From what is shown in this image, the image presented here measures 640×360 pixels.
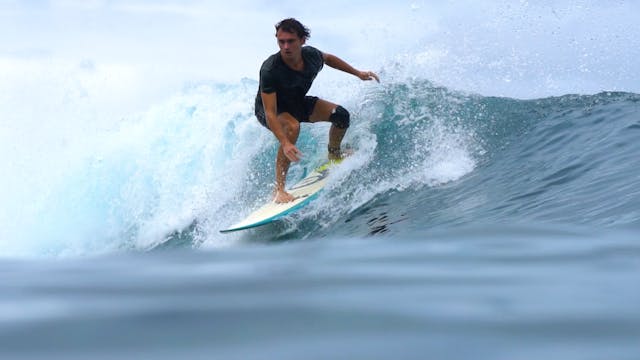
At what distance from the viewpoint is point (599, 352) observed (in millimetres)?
1463

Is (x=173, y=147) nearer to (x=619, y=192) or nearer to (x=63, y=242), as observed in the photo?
(x=63, y=242)

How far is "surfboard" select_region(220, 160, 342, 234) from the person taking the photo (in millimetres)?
7896

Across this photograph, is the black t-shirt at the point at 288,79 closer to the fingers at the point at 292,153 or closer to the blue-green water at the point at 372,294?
the fingers at the point at 292,153

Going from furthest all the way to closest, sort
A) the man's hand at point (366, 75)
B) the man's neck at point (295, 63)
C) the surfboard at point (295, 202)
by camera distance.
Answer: the man's hand at point (366, 75) < the surfboard at point (295, 202) < the man's neck at point (295, 63)

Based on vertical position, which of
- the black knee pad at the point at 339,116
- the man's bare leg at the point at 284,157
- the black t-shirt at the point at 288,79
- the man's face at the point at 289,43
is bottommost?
the man's bare leg at the point at 284,157

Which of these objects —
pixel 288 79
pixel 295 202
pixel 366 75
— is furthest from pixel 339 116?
pixel 295 202

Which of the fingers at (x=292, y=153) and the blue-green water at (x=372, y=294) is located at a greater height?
the fingers at (x=292, y=153)

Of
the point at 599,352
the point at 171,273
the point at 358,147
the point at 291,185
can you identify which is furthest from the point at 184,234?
the point at 599,352

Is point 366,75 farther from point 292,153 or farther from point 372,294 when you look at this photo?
point 372,294

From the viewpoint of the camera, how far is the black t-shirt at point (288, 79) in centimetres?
762

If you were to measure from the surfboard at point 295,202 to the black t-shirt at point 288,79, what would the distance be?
3.11 ft

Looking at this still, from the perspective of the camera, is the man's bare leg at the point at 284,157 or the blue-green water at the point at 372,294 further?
the man's bare leg at the point at 284,157

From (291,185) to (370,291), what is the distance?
735 centimetres

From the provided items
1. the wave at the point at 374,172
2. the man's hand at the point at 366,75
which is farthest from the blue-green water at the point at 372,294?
the man's hand at the point at 366,75
